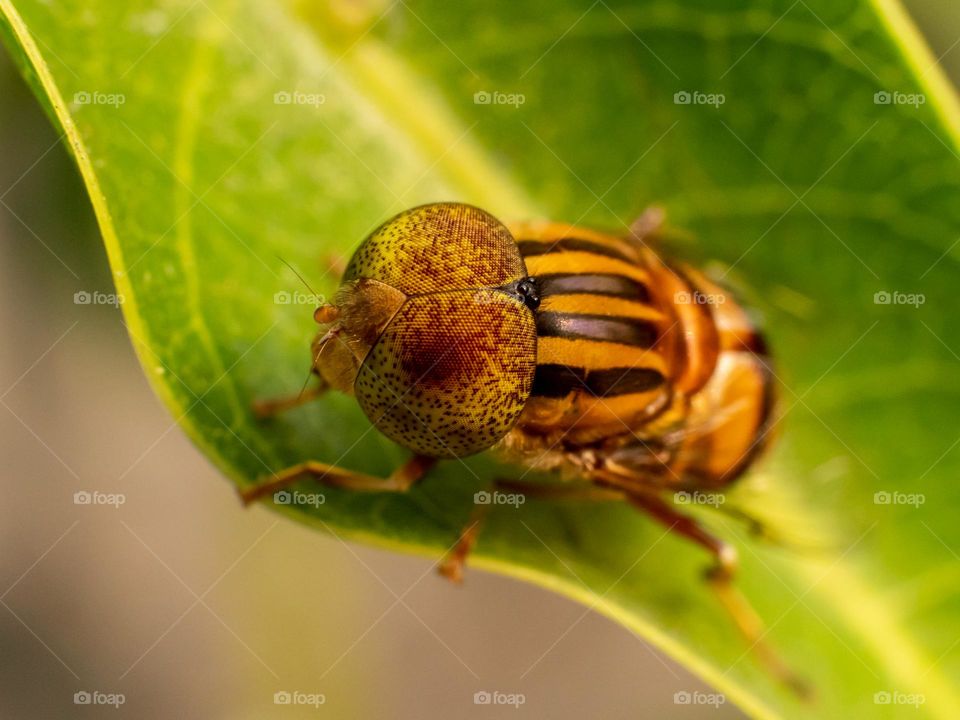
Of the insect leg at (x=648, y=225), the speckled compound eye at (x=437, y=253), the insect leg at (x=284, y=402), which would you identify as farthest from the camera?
the insect leg at (x=648, y=225)

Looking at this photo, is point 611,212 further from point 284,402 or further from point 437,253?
point 284,402

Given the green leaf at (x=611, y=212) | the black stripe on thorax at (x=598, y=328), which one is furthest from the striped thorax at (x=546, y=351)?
the green leaf at (x=611, y=212)

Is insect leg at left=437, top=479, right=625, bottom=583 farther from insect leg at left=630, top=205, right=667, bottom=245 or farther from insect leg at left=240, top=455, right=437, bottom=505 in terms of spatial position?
insect leg at left=630, top=205, right=667, bottom=245

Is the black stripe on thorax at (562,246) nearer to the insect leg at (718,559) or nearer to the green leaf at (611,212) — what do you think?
the green leaf at (611,212)

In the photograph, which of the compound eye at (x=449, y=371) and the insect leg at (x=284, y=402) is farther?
the insect leg at (x=284, y=402)

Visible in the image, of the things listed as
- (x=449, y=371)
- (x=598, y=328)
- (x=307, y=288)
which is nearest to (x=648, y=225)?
(x=598, y=328)

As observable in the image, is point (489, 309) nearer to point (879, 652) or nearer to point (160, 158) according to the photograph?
point (160, 158)

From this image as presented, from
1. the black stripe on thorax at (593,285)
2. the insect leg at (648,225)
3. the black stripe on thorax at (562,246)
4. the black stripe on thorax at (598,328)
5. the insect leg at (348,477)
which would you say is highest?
the insect leg at (648,225)
